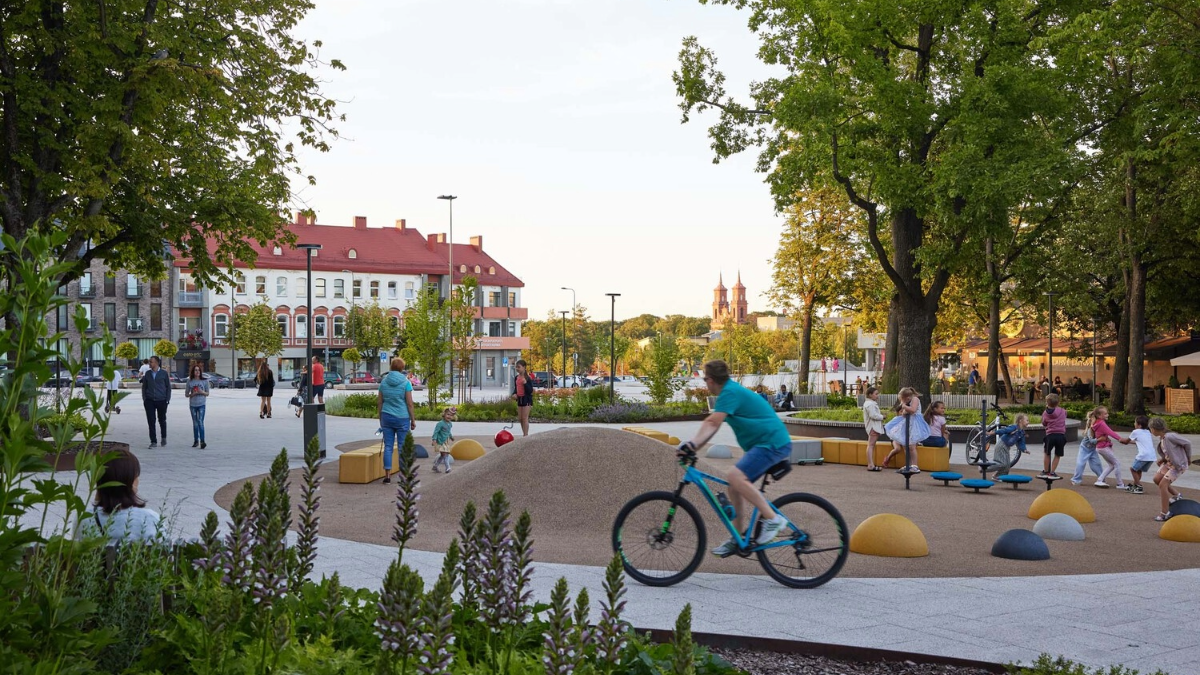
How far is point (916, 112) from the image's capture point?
22.8m

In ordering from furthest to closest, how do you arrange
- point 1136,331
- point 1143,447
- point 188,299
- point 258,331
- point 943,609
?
point 188,299 → point 258,331 → point 1136,331 → point 1143,447 → point 943,609

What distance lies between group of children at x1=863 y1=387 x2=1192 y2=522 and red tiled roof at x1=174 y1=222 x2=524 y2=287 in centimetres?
6885

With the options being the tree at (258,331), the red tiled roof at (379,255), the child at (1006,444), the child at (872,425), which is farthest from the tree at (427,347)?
the red tiled roof at (379,255)

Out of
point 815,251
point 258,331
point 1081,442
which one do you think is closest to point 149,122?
point 1081,442

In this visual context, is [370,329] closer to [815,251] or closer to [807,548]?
[815,251]

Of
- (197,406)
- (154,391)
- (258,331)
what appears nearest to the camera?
(154,391)

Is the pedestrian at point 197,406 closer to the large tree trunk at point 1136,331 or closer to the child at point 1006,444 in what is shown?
the child at point 1006,444

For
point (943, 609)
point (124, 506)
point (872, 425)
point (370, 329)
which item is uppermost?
point (370, 329)

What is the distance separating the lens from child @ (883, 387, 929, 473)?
17.0 meters

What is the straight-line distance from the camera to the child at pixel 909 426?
55.9 ft

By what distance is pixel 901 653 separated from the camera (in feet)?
18.8

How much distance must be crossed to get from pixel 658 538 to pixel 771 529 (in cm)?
89

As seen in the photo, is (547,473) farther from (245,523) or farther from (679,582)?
(245,523)

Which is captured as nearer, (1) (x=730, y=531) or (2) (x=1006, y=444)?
(1) (x=730, y=531)
